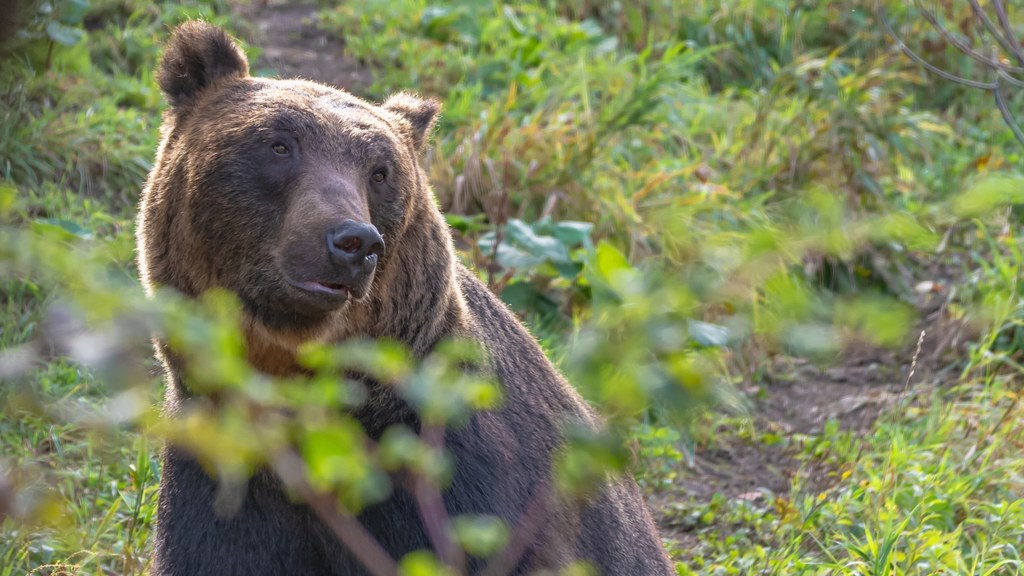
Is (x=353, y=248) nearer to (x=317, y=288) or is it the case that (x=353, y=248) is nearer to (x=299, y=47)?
(x=317, y=288)

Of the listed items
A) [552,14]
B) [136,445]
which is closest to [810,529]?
[136,445]

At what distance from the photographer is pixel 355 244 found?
2.97 m

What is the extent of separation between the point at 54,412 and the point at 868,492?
12.6ft

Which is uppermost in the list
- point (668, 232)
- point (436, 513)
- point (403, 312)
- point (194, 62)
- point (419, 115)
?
point (194, 62)

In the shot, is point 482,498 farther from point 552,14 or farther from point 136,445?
point 552,14

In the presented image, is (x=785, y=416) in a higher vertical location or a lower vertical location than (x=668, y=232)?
lower

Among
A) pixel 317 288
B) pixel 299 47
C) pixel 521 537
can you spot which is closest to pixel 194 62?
pixel 317 288

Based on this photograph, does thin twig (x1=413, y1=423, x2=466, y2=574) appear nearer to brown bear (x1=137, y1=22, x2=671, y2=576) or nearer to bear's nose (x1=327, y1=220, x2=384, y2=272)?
brown bear (x1=137, y1=22, x2=671, y2=576)

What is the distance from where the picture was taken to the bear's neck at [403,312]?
3285 millimetres

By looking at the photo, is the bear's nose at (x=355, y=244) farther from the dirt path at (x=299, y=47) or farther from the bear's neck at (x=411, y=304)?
the dirt path at (x=299, y=47)

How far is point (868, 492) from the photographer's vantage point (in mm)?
4664

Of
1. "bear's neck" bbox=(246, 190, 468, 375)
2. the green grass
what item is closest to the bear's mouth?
"bear's neck" bbox=(246, 190, 468, 375)

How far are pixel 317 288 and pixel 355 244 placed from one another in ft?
0.56

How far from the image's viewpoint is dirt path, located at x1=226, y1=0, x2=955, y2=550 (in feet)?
17.4
